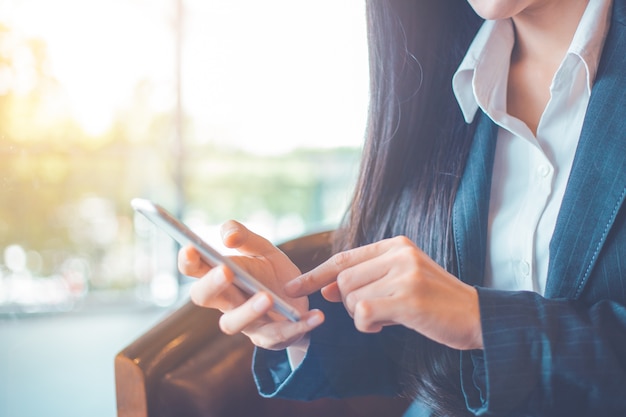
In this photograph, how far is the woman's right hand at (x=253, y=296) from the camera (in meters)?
0.65

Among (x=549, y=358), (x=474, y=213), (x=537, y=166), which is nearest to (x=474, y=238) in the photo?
(x=474, y=213)

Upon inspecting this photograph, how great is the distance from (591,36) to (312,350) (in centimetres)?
61

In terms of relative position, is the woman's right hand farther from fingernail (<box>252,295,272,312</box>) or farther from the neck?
the neck

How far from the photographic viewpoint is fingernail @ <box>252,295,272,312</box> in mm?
633

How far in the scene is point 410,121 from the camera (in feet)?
3.61

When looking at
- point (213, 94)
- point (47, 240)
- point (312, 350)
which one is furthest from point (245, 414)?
point (213, 94)

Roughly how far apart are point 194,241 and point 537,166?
568 millimetres

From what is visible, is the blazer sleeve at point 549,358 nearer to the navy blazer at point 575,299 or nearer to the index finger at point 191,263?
the navy blazer at point 575,299

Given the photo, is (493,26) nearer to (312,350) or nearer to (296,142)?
(312,350)

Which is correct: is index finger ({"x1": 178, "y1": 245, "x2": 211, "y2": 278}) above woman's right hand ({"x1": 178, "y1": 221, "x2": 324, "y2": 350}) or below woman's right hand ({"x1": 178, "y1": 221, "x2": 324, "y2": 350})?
above

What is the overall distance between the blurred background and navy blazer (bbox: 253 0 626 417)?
77.7 inches

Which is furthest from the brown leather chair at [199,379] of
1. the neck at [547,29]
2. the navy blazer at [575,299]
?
the neck at [547,29]

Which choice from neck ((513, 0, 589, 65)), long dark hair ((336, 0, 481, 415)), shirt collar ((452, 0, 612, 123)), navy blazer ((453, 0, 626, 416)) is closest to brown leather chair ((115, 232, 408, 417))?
long dark hair ((336, 0, 481, 415))

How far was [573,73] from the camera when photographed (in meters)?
0.93
